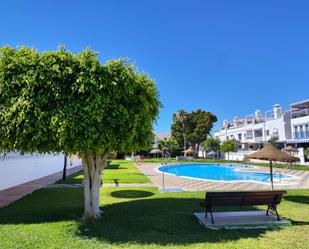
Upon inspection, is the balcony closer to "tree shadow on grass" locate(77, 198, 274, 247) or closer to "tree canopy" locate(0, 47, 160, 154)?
"tree shadow on grass" locate(77, 198, 274, 247)

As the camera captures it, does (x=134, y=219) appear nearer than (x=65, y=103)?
No

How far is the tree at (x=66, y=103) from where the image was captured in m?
7.47

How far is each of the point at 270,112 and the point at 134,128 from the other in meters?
50.3

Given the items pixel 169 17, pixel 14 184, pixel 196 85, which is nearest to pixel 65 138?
pixel 14 184

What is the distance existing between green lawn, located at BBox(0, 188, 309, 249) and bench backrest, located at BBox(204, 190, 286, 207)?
2.89ft

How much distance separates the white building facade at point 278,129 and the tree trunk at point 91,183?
119 ft

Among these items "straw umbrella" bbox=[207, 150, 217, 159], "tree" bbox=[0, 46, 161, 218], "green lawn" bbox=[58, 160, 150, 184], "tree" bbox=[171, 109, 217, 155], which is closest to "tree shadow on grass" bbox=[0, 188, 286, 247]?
"tree" bbox=[0, 46, 161, 218]

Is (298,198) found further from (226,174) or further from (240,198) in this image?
(226,174)

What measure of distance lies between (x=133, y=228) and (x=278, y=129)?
45267 millimetres

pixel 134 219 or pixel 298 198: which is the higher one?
pixel 134 219

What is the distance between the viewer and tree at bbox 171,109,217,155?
60.1 metres

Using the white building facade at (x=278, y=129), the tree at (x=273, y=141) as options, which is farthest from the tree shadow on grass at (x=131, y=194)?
the tree at (x=273, y=141)

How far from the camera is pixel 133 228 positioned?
26.0 ft

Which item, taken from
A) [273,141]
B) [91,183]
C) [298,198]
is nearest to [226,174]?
[298,198]
